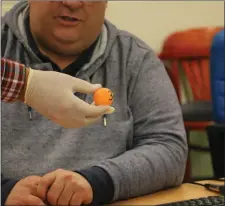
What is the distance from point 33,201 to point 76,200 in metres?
0.06

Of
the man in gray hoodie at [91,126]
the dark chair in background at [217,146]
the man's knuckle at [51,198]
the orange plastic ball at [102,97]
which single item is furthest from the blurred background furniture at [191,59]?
the orange plastic ball at [102,97]

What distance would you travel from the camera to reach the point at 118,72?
0.73m

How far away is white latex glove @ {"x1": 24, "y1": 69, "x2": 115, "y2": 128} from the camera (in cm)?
41

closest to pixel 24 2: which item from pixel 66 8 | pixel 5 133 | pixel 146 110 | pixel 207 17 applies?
pixel 66 8

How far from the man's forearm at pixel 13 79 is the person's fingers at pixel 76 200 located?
0.75 ft

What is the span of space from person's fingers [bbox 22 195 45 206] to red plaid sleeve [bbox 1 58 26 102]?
20cm

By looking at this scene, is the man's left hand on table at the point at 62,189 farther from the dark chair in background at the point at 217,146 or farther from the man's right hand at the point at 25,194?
the dark chair in background at the point at 217,146

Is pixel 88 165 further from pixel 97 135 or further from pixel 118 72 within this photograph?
pixel 118 72

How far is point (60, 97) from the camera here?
419 mm

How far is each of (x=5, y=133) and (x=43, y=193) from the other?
4.1 inches

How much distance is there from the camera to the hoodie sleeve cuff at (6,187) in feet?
1.85

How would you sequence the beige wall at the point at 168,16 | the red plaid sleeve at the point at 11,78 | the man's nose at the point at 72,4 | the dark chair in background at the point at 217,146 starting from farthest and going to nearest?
the beige wall at the point at 168,16 < the dark chair in background at the point at 217,146 < the man's nose at the point at 72,4 < the red plaid sleeve at the point at 11,78

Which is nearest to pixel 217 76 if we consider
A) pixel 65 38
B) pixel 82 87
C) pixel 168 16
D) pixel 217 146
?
pixel 217 146

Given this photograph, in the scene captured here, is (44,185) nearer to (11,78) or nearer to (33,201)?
(33,201)
